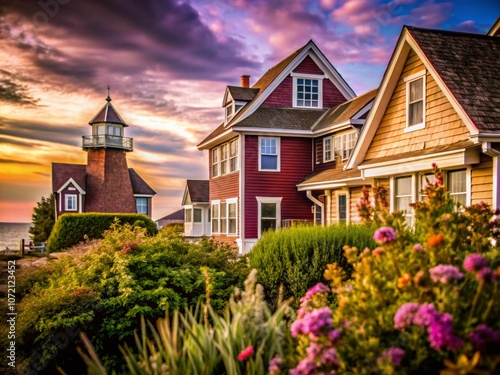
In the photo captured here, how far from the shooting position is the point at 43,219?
4441 centimetres

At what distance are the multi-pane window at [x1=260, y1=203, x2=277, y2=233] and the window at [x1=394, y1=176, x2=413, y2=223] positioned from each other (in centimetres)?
1035

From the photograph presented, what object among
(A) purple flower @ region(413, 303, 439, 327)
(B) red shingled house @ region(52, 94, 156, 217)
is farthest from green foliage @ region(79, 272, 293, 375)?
(B) red shingled house @ region(52, 94, 156, 217)

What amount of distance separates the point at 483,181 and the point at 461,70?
2.97 m

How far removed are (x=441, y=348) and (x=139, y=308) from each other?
5052 millimetres

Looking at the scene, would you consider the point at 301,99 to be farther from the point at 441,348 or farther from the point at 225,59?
the point at 441,348

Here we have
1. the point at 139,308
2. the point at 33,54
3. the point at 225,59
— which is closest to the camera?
the point at 139,308

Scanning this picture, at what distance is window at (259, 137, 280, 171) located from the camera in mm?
25406

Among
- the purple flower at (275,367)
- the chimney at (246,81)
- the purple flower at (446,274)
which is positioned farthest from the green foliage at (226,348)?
the chimney at (246,81)

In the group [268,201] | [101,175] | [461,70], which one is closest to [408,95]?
[461,70]

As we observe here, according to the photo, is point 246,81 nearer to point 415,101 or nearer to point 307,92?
point 307,92

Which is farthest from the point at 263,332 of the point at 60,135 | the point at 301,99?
the point at 301,99

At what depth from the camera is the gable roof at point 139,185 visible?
5203 cm

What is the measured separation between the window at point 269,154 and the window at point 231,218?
2620 mm

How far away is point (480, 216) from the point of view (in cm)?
704
